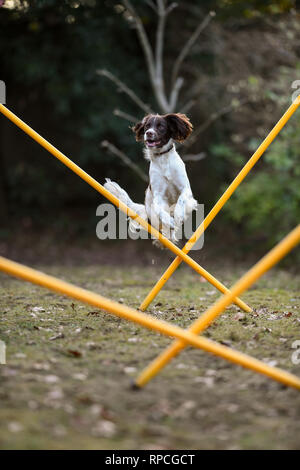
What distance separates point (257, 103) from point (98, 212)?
4291 mm

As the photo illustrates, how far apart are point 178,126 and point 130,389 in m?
2.39

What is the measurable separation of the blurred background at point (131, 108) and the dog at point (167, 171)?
4993 mm

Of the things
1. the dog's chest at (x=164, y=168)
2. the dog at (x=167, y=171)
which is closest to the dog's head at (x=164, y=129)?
the dog at (x=167, y=171)

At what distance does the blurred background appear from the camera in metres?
10.3

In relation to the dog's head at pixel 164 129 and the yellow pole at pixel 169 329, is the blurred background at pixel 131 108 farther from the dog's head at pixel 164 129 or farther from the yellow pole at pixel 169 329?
the yellow pole at pixel 169 329

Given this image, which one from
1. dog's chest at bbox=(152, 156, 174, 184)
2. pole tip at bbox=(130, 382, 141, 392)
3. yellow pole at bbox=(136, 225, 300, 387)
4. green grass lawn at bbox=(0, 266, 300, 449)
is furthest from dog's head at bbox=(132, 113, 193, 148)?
pole tip at bbox=(130, 382, 141, 392)

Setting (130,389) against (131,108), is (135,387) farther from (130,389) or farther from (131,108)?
(131,108)

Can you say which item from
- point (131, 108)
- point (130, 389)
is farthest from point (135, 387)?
point (131, 108)

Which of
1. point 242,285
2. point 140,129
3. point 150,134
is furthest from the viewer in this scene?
point 140,129

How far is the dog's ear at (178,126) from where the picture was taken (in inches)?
183

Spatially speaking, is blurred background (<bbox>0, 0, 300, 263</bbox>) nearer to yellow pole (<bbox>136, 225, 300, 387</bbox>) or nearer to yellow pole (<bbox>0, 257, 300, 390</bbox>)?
yellow pole (<bbox>136, 225, 300, 387</bbox>)

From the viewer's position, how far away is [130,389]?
10.2 ft

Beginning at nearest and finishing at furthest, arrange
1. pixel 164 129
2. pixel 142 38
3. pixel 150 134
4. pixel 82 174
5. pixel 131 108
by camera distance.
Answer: pixel 82 174 < pixel 150 134 < pixel 164 129 < pixel 142 38 < pixel 131 108
